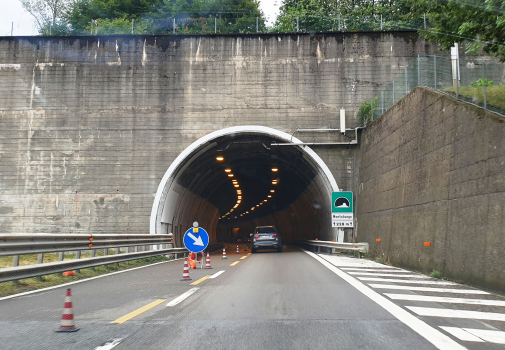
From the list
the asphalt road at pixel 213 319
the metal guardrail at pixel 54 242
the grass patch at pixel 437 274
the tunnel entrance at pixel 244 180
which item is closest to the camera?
the asphalt road at pixel 213 319

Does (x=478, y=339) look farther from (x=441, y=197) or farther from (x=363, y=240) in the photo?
(x=363, y=240)

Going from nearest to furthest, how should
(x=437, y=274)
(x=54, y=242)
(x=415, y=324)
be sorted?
(x=415, y=324) < (x=54, y=242) < (x=437, y=274)

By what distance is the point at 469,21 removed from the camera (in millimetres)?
11891

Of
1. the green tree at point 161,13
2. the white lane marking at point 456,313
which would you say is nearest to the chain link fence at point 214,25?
the green tree at point 161,13

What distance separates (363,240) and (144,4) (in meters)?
35.8

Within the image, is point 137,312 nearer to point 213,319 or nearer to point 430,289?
point 213,319

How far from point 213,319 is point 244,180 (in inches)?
1379

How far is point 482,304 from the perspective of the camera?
25.8ft

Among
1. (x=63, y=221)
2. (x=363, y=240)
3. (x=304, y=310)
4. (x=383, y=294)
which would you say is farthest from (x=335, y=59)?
(x=304, y=310)

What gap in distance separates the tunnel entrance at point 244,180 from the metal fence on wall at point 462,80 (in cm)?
754

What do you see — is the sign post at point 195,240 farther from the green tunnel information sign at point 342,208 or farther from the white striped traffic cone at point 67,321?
the green tunnel information sign at point 342,208

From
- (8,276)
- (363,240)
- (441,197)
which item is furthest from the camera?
(363,240)

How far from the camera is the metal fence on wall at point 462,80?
457 inches

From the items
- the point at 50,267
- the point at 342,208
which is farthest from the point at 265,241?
the point at 50,267
